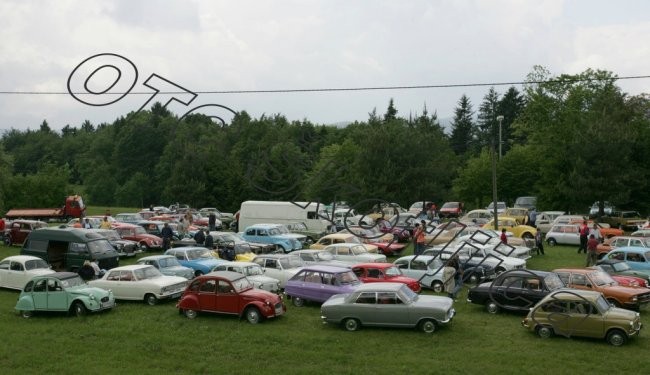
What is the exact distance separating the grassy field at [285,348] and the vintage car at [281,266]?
13.3 feet

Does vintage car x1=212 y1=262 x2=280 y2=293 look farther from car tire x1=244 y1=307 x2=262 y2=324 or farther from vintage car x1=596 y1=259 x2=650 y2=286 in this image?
vintage car x1=596 y1=259 x2=650 y2=286

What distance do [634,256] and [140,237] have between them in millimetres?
22593

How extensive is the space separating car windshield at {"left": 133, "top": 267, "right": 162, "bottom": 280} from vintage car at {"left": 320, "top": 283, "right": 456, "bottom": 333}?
21.4ft

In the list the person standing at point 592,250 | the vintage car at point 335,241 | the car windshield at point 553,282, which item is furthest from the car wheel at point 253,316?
the person standing at point 592,250

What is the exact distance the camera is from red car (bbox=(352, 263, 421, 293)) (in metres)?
19.6

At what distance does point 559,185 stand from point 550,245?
444 inches

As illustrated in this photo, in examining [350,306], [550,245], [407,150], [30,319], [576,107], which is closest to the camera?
[350,306]

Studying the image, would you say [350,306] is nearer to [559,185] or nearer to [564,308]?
[564,308]

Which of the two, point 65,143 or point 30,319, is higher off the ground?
point 65,143

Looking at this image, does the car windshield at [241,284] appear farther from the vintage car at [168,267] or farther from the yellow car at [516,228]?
the yellow car at [516,228]

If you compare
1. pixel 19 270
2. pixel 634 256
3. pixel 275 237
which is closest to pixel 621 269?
pixel 634 256

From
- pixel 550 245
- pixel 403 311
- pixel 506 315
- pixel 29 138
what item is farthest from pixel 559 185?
pixel 29 138

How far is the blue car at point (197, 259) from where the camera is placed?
2283 centimetres

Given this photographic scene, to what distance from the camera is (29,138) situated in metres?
122
